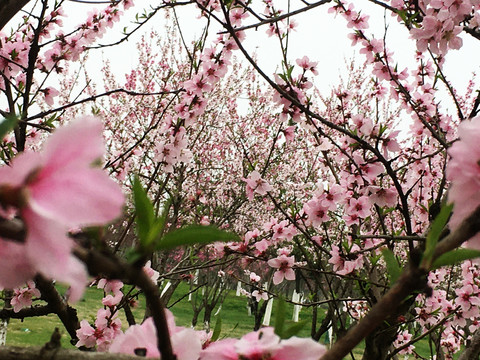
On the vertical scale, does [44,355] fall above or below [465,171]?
below

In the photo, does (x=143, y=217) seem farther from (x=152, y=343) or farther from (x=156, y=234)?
(x=152, y=343)

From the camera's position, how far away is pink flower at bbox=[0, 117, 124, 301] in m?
0.33

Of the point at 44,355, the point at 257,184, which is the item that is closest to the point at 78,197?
the point at 44,355

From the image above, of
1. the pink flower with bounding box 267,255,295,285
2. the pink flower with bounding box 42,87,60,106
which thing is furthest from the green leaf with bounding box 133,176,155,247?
the pink flower with bounding box 42,87,60,106

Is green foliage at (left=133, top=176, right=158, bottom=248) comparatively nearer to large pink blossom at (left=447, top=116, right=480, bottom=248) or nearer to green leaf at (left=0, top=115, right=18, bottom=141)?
green leaf at (left=0, top=115, right=18, bottom=141)

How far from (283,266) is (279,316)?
7.91 feet

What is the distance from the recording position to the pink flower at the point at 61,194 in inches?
12.9

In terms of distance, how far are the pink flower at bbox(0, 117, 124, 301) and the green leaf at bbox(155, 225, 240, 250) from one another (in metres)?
0.10

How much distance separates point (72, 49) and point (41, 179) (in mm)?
3498

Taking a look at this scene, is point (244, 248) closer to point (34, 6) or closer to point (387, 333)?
point (387, 333)

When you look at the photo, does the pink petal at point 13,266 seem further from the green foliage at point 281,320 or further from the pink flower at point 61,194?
the green foliage at point 281,320

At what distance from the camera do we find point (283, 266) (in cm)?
292

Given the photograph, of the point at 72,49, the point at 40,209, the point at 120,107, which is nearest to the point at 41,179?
the point at 40,209

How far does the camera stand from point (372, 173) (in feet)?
8.59
